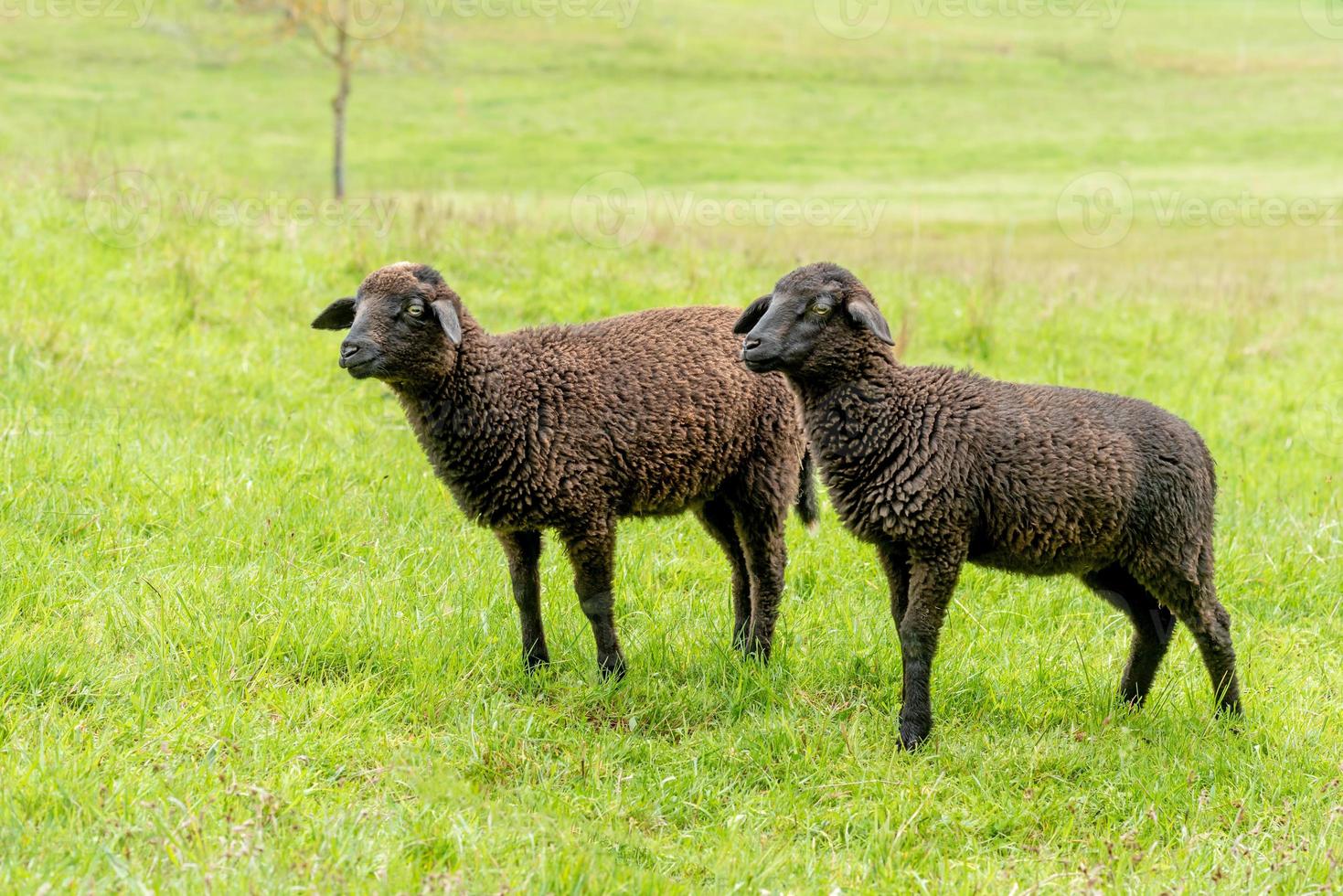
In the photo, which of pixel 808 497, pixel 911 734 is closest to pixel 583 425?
pixel 808 497

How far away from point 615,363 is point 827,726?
6.30 feet

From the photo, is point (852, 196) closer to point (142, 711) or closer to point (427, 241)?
point (427, 241)

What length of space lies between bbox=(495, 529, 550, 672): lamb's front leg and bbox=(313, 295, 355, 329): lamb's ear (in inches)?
47.9

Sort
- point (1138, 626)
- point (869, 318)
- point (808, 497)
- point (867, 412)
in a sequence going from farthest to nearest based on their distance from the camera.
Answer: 1. point (808, 497)
2. point (1138, 626)
3. point (867, 412)
4. point (869, 318)

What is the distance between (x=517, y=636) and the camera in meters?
5.84

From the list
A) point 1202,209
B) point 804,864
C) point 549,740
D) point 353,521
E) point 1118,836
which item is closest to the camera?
point 804,864

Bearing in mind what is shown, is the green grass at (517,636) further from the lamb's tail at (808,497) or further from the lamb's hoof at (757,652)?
the lamb's tail at (808,497)

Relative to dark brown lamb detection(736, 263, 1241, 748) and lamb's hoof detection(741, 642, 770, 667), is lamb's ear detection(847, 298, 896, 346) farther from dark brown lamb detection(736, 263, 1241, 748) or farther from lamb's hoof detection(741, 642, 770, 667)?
lamb's hoof detection(741, 642, 770, 667)

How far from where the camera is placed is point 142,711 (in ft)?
15.3

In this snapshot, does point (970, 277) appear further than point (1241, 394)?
Yes

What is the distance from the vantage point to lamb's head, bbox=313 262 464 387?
5.30m

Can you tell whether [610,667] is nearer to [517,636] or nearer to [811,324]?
[517,636]

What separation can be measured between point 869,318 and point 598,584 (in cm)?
168

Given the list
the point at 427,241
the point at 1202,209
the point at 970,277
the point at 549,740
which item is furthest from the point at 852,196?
the point at 549,740
